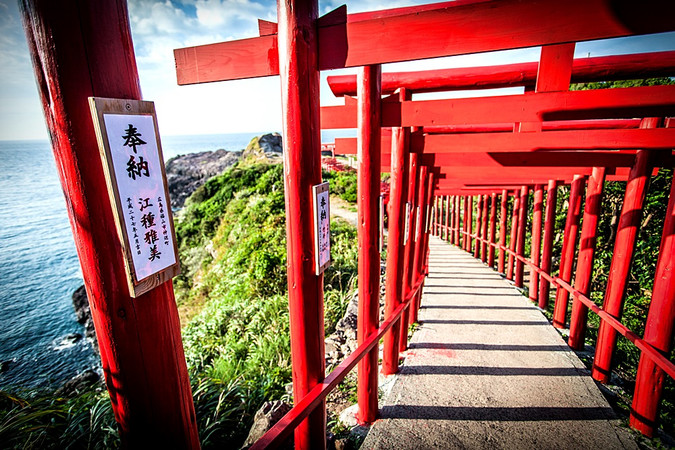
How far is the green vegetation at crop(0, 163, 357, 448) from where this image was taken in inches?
106

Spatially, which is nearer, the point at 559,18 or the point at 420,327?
the point at 559,18

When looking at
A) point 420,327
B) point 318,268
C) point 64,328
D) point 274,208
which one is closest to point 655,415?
point 420,327

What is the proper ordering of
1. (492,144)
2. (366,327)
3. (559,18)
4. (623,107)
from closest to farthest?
(559,18) < (623,107) < (366,327) < (492,144)

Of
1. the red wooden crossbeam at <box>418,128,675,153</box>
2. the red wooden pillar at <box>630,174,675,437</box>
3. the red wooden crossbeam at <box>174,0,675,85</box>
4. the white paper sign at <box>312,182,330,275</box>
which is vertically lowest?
the red wooden pillar at <box>630,174,675,437</box>

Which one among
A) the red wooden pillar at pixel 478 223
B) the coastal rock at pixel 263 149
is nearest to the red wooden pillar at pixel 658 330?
the red wooden pillar at pixel 478 223

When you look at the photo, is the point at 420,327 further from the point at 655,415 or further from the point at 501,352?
the point at 655,415

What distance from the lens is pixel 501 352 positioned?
4.29m

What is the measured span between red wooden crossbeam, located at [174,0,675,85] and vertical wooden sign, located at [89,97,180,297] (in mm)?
1012

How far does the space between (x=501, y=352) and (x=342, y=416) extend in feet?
8.14

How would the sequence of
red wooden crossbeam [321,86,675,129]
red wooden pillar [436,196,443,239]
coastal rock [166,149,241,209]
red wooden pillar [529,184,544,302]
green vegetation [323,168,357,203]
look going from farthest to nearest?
coastal rock [166,149,241,209]
red wooden pillar [436,196,443,239]
green vegetation [323,168,357,203]
red wooden pillar [529,184,544,302]
red wooden crossbeam [321,86,675,129]

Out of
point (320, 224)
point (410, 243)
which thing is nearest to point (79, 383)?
point (410, 243)

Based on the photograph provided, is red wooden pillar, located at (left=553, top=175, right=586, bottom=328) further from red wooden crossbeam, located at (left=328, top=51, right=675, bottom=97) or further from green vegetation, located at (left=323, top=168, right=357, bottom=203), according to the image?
green vegetation, located at (left=323, top=168, right=357, bottom=203)

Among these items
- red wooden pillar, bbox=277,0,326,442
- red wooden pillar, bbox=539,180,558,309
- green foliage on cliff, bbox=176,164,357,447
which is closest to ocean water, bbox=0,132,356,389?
red wooden pillar, bbox=277,0,326,442

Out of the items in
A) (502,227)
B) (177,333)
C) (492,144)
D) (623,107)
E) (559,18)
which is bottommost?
(502,227)
